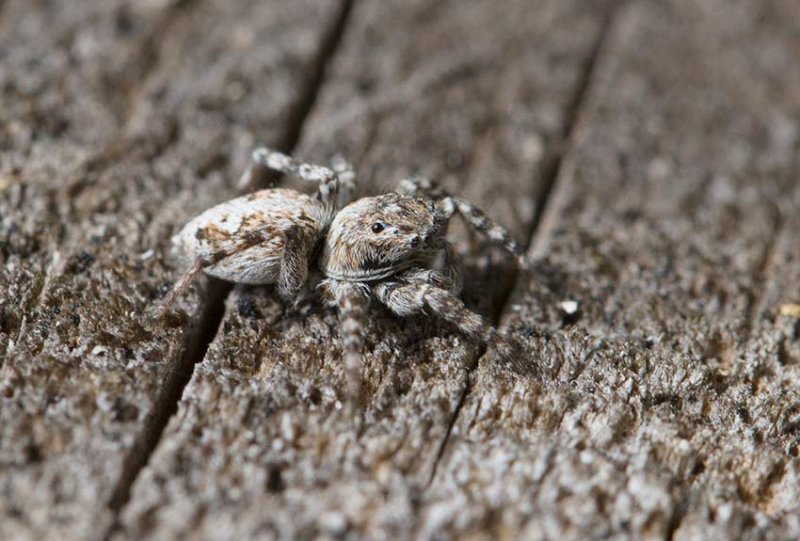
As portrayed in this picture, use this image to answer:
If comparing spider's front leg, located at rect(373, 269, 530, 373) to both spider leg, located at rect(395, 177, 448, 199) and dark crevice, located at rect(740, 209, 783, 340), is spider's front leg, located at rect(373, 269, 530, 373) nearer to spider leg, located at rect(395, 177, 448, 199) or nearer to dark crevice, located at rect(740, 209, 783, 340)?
spider leg, located at rect(395, 177, 448, 199)

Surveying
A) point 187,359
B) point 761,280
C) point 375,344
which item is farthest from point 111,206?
point 761,280

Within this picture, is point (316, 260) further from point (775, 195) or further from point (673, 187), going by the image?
point (775, 195)

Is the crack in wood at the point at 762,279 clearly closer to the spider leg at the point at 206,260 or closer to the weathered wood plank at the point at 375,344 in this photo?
the weathered wood plank at the point at 375,344

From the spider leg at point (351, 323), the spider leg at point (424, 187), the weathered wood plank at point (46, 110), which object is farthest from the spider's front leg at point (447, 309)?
the weathered wood plank at point (46, 110)

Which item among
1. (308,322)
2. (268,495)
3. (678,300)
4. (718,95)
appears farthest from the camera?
(718,95)

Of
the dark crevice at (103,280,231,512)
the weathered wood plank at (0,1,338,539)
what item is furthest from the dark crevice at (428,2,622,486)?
the weathered wood plank at (0,1,338,539)

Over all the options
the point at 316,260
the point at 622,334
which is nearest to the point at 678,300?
the point at 622,334
